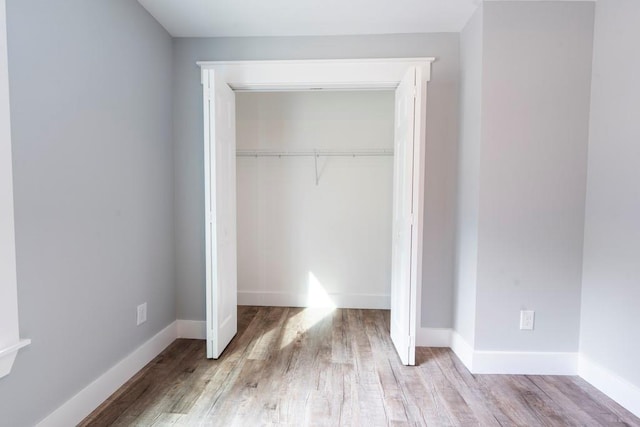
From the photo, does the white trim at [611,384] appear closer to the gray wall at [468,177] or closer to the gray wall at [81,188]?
the gray wall at [468,177]

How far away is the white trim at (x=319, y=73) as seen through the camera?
7.56 feet

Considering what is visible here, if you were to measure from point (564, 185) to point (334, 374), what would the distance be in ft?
6.49

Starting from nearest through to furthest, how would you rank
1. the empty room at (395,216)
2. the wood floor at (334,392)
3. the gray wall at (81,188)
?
the gray wall at (81,188)
the empty room at (395,216)
the wood floor at (334,392)

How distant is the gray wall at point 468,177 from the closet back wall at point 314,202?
929 mm

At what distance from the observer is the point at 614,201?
176cm

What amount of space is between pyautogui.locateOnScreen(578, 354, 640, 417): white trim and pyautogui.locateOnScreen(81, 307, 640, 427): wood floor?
0.06 metres

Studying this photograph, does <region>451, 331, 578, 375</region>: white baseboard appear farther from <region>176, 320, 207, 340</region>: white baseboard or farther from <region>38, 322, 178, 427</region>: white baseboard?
<region>38, 322, 178, 427</region>: white baseboard

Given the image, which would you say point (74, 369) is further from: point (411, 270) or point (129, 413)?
point (411, 270)

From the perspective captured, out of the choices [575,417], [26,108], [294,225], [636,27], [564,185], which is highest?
[636,27]

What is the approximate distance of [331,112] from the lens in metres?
3.11

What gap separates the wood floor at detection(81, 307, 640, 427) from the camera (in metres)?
1.59

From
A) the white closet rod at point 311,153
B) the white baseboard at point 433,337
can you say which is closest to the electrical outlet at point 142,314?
the white closet rod at point 311,153

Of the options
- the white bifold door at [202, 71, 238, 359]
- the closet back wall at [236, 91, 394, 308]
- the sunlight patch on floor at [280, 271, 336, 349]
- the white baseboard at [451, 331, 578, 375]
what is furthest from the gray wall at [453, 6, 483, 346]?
the white bifold door at [202, 71, 238, 359]

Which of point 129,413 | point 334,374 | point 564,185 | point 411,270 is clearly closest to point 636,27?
point 564,185
